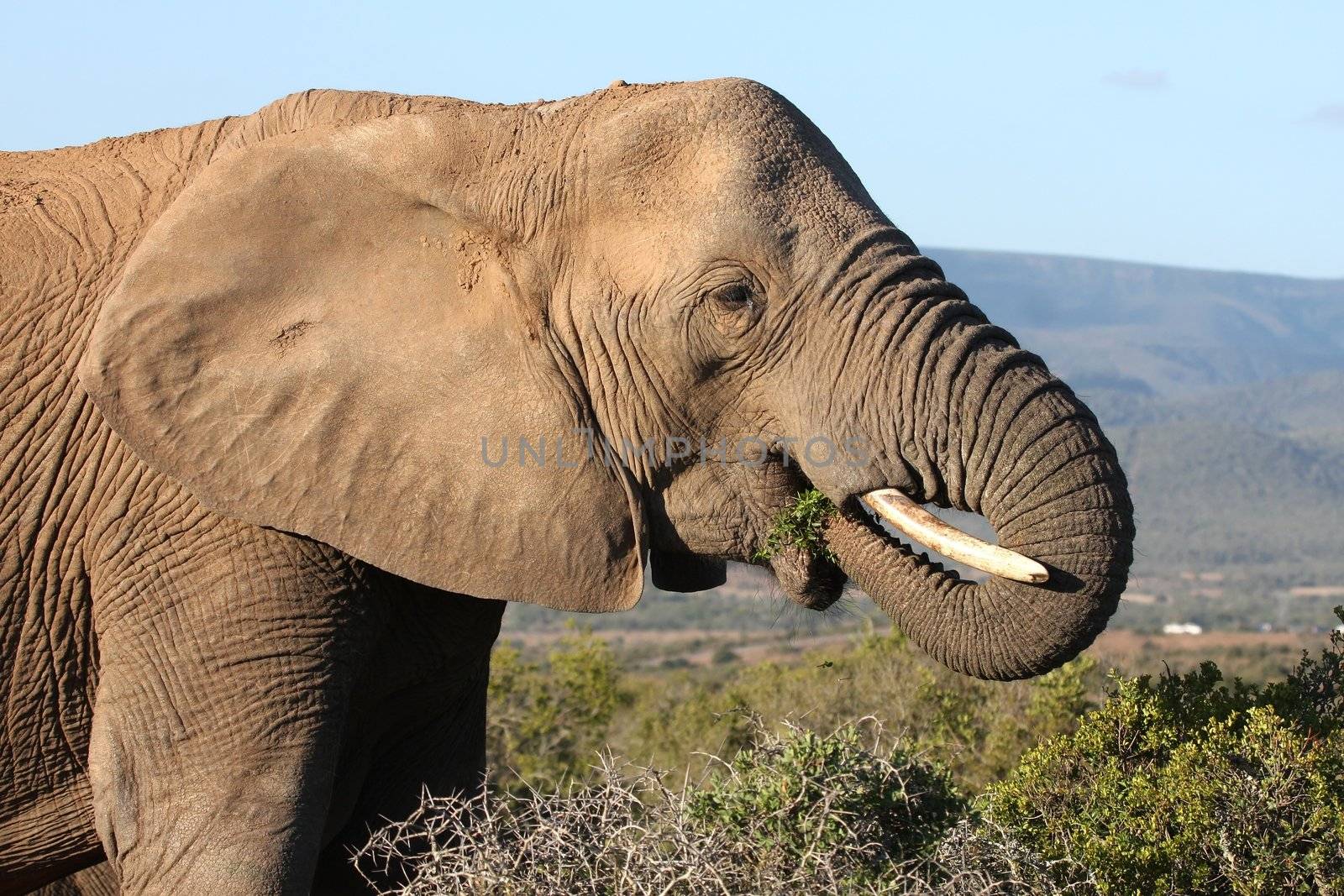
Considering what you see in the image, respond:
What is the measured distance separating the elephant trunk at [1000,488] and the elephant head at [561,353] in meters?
0.01

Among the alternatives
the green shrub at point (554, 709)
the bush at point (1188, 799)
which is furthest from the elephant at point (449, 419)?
the green shrub at point (554, 709)

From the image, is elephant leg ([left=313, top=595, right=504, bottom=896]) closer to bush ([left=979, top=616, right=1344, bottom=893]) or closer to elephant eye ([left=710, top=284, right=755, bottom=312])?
elephant eye ([left=710, top=284, right=755, bottom=312])

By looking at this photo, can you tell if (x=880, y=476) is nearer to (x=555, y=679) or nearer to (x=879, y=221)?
(x=879, y=221)

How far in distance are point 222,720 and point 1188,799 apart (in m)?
3.30

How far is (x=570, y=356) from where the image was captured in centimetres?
471

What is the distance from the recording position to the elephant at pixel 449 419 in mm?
4520

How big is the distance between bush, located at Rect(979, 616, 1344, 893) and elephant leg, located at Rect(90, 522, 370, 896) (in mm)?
2324

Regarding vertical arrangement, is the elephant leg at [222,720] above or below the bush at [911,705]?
above

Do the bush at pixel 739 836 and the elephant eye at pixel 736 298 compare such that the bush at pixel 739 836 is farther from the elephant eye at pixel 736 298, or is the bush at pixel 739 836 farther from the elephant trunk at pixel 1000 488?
the elephant eye at pixel 736 298

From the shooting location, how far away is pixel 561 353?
15.4 ft

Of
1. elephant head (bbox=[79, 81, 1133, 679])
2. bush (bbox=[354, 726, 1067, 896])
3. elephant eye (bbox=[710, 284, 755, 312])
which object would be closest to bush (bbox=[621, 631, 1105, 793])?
bush (bbox=[354, 726, 1067, 896])

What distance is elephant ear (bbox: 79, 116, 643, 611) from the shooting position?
15.2 ft

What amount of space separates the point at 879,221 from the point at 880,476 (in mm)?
721

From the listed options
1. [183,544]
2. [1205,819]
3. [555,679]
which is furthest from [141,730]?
[555,679]
